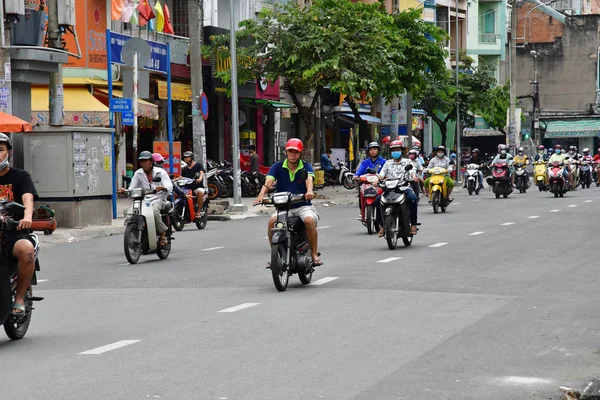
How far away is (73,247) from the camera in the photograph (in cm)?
2112

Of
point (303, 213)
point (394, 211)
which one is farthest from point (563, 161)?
point (303, 213)

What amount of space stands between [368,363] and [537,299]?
13.8ft

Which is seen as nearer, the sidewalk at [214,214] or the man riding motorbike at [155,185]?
the man riding motorbike at [155,185]

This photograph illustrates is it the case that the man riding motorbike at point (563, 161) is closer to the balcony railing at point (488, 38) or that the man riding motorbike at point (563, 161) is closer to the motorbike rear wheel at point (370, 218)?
the motorbike rear wheel at point (370, 218)

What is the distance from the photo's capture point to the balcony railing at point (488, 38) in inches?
3066

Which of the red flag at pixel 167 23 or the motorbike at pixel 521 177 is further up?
the red flag at pixel 167 23

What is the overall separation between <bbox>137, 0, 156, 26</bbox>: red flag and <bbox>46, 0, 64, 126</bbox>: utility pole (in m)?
10.3

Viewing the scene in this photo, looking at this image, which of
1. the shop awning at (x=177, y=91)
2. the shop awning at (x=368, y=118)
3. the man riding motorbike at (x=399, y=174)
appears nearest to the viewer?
the man riding motorbike at (x=399, y=174)

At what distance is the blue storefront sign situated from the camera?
3400 centimetres

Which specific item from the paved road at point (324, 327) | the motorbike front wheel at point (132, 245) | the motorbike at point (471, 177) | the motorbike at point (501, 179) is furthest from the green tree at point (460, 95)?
the motorbike front wheel at point (132, 245)

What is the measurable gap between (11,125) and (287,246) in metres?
10.2

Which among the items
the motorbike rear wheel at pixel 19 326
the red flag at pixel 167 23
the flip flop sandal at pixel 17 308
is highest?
the red flag at pixel 167 23

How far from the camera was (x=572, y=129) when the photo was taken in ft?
253

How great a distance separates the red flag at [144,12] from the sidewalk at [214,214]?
18.3ft
